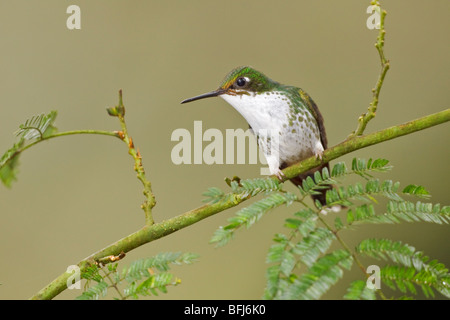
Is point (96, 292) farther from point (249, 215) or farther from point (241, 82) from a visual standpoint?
point (241, 82)

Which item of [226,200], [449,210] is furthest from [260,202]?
[449,210]

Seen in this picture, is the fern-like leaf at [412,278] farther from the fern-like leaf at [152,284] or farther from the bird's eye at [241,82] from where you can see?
the bird's eye at [241,82]

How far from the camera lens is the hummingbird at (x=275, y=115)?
99cm

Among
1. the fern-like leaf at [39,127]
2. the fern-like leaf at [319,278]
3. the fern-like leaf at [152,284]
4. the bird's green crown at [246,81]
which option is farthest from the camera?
the bird's green crown at [246,81]

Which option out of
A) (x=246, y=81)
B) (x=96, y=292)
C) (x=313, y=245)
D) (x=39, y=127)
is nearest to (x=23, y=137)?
(x=39, y=127)

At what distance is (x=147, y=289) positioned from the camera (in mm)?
521

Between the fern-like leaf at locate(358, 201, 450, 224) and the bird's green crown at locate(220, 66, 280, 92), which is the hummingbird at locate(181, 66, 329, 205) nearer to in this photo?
the bird's green crown at locate(220, 66, 280, 92)

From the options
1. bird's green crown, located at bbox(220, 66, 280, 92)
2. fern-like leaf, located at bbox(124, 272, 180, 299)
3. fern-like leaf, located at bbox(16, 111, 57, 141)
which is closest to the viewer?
fern-like leaf, located at bbox(124, 272, 180, 299)

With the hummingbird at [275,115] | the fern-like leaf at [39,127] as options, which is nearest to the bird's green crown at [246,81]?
the hummingbird at [275,115]

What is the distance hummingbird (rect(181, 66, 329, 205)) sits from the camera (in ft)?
3.24

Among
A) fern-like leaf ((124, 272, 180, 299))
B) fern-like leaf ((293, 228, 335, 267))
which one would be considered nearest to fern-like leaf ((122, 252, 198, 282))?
fern-like leaf ((124, 272, 180, 299))

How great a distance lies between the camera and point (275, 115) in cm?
102
